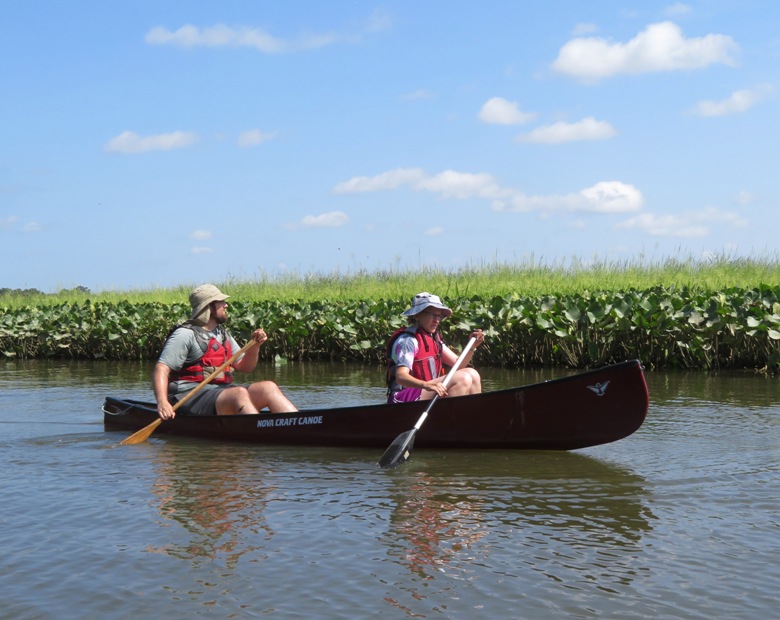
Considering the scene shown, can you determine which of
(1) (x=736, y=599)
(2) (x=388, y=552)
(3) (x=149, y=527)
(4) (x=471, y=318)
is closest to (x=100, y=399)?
(4) (x=471, y=318)

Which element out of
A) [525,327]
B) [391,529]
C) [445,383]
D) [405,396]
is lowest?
[391,529]

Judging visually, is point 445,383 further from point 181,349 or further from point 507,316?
point 507,316

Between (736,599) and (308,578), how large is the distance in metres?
1.79

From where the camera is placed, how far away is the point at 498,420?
7.23 m

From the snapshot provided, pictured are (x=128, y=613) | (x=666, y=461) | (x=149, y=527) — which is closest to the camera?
(x=128, y=613)

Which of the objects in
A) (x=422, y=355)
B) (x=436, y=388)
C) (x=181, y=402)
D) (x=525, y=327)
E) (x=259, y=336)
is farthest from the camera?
(x=525, y=327)

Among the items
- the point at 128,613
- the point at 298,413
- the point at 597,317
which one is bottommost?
the point at 128,613

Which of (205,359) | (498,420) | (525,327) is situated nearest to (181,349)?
(205,359)

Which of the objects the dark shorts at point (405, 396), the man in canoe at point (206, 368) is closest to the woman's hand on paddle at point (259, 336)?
the man in canoe at point (206, 368)

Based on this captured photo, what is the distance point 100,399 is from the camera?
12.0 metres

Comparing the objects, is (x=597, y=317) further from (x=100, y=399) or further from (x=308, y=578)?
(x=308, y=578)

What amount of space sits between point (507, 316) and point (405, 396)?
763cm

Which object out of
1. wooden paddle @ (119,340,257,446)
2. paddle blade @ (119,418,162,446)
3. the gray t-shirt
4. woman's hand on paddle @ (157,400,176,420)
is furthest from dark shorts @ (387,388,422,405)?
paddle blade @ (119,418,162,446)

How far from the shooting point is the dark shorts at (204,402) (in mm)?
8125
